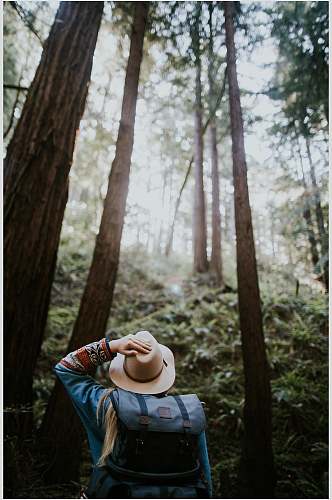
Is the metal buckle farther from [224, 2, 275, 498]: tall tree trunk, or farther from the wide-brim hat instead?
[224, 2, 275, 498]: tall tree trunk

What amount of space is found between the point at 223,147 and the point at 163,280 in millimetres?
10177

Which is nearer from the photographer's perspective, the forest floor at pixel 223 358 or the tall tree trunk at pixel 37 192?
the tall tree trunk at pixel 37 192

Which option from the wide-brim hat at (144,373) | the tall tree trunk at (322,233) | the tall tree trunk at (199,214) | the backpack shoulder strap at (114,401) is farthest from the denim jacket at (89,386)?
the tall tree trunk at (199,214)

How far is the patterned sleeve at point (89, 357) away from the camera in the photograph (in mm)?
1936

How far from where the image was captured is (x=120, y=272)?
Answer: 1230 cm

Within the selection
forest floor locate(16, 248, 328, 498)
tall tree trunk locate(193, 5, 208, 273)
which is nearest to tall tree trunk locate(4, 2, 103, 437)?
forest floor locate(16, 248, 328, 498)

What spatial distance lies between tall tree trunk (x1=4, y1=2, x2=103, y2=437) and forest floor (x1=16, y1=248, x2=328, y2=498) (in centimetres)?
150

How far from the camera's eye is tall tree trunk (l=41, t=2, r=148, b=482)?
438cm

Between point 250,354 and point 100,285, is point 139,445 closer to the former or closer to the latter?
point 100,285

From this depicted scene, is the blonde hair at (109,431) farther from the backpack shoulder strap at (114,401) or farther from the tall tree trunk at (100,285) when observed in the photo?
the tall tree trunk at (100,285)

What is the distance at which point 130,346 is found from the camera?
1.90 m

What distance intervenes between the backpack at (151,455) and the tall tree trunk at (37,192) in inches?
107

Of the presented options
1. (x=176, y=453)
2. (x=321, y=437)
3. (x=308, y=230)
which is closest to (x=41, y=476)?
(x=176, y=453)

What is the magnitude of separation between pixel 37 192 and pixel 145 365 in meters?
3.46
